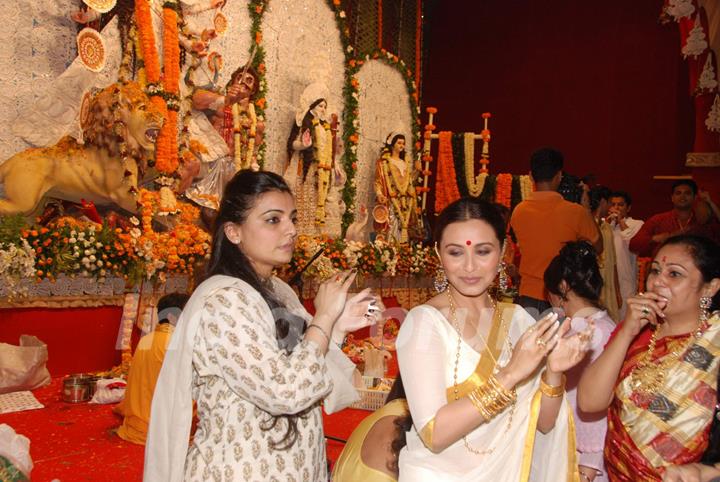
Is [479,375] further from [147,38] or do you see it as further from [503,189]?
[503,189]

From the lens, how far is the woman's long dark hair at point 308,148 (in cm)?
883

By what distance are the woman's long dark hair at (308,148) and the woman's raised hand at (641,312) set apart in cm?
700

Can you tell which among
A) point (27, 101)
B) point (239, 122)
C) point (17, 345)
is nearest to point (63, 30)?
point (27, 101)

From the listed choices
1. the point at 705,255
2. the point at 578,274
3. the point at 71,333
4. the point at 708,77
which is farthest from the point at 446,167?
the point at 705,255

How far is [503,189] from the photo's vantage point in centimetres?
1007

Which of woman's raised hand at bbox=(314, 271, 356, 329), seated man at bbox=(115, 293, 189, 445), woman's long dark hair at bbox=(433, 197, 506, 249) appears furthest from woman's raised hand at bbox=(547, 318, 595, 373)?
seated man at bbox=(115, 293, 189, 445)

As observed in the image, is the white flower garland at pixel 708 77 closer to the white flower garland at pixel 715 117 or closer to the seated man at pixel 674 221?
the white flower garland at pixel 715 117

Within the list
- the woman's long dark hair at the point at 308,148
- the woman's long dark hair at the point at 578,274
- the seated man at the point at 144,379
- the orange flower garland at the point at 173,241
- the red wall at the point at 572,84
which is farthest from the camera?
the red wall at the point at 572,84

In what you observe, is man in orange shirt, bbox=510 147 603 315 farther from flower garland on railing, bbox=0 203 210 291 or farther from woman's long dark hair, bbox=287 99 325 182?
woman's long dark hair, bbox=287 99 325 182

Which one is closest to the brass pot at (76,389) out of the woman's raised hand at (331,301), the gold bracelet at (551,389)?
the woman's raised hand at (331,301)

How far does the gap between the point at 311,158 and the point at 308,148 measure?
0.14 m

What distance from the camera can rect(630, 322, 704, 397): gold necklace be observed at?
2160mm

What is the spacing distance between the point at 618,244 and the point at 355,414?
3.35 m

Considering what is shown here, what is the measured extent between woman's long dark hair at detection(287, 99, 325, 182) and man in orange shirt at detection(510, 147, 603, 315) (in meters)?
4.72
